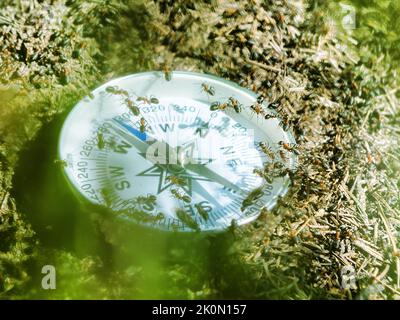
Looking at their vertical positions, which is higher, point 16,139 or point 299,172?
point 16,139

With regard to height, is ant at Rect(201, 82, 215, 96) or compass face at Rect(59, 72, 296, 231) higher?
ant at Rect(201, 82, 215, 96)

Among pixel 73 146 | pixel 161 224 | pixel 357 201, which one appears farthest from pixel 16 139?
pixel 357 201

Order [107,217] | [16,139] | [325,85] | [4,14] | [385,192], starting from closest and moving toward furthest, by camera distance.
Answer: [107,217] → [16,139] → [385,192] → [4,14] → [325,85]

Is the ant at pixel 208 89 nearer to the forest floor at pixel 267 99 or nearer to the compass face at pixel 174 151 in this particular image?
the compass face at pixel 174 151

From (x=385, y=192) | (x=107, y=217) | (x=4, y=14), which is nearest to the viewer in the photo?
(x=107, y=217)

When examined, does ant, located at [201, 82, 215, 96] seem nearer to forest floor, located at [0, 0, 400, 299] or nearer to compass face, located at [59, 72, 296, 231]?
compass face, located at [59, 72, 296, 231]

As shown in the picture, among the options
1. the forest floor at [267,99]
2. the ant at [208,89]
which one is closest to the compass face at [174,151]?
the ant at [208,89]

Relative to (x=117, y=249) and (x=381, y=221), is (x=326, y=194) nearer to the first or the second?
(x=381, y=221)

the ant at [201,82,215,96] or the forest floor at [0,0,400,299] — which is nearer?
the forest floor at [0,0,400,299]

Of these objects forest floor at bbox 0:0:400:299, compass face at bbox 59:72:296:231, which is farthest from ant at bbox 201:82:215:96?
forest floor at bbox 0:0:400:299
